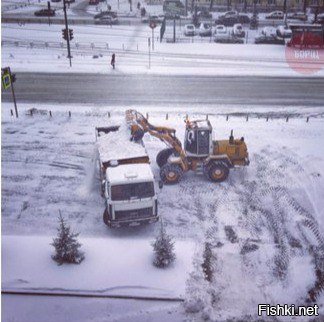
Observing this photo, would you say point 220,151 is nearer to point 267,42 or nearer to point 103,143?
point 103,143

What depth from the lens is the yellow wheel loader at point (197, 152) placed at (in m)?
17.1

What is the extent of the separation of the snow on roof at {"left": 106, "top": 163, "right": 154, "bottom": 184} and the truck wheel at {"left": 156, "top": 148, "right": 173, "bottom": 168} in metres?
3.61

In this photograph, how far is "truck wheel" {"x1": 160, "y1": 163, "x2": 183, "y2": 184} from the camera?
1708 centimetres

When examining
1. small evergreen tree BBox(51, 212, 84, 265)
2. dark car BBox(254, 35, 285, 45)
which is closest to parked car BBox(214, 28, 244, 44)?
dark car BBox(254, 35, 285, 45)

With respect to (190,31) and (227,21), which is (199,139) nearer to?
(190,31)

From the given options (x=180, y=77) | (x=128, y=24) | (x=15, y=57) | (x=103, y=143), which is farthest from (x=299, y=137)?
(x=128, y=24)

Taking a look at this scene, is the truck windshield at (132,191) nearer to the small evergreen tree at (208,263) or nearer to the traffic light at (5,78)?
the small evergreen tree at (208,263)

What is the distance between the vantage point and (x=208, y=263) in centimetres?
1279

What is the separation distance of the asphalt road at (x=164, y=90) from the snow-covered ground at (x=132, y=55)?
2.19 m

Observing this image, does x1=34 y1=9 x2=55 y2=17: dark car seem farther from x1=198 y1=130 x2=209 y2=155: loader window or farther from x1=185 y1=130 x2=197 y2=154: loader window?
x1=198 y1=130 x2=209 y2=155: loader window


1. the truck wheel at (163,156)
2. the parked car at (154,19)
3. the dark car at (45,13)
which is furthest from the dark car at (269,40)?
the truck wheel at (163,156)

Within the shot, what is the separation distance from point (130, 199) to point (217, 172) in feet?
16.1

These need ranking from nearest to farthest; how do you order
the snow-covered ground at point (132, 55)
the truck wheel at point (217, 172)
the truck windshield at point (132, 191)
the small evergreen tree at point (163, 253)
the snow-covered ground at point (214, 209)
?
the snow-covered ground at point (214, 209)
the small evergreen tree at point (163, 253)
the truck windshield at point (132, 191)
the truck wheel at point (217, 172)
the snow-covered ground at point (132, 55)

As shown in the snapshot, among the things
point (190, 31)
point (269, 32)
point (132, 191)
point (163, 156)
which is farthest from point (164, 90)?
point (269, 32)
